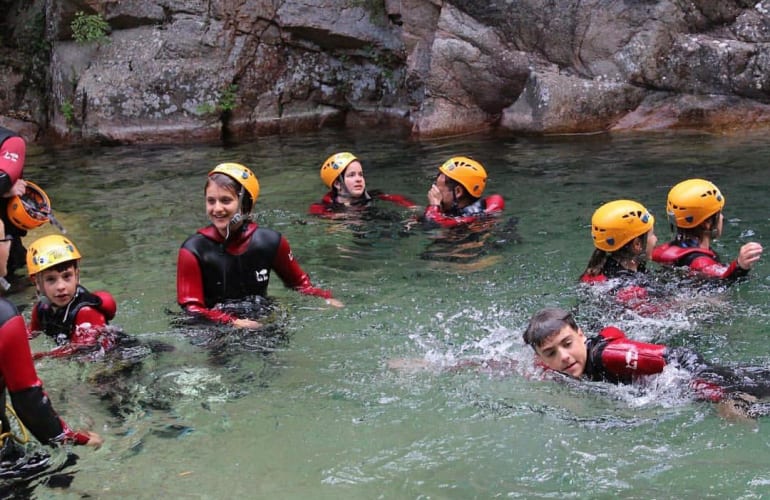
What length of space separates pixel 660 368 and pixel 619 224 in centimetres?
180

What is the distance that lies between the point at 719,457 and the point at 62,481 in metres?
3.44

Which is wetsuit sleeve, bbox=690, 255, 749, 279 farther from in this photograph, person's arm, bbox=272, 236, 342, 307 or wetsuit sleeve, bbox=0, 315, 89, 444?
wetsuit sleeve, bbox=0, 315, 89, 444

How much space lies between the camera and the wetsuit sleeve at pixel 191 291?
6.23 metres

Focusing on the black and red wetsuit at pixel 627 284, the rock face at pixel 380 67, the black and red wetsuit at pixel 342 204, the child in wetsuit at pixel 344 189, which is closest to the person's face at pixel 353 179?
the child in wetsuit at pixel 344 189

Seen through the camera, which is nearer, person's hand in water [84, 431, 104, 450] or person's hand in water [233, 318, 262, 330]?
person's hand in water [84, 431, 104, 450]

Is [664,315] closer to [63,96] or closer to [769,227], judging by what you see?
[769,227]

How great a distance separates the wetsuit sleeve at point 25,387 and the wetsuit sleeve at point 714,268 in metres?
4.68

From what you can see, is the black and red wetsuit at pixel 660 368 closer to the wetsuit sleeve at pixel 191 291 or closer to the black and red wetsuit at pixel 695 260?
the black and red wetsuit at pixel 695 260

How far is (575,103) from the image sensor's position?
540 inches

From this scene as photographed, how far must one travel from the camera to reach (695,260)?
22.2ft

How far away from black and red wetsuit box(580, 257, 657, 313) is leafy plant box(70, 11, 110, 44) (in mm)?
11656

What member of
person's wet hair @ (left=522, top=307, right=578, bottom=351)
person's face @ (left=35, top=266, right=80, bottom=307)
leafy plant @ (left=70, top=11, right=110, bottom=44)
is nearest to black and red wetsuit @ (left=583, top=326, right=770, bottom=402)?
person's wet hair @ (left=522, top=307, right=578, bottom=351)

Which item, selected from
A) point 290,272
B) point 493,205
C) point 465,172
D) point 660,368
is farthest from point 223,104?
point 660,368

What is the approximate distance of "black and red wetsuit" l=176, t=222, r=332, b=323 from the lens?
6258 mm
